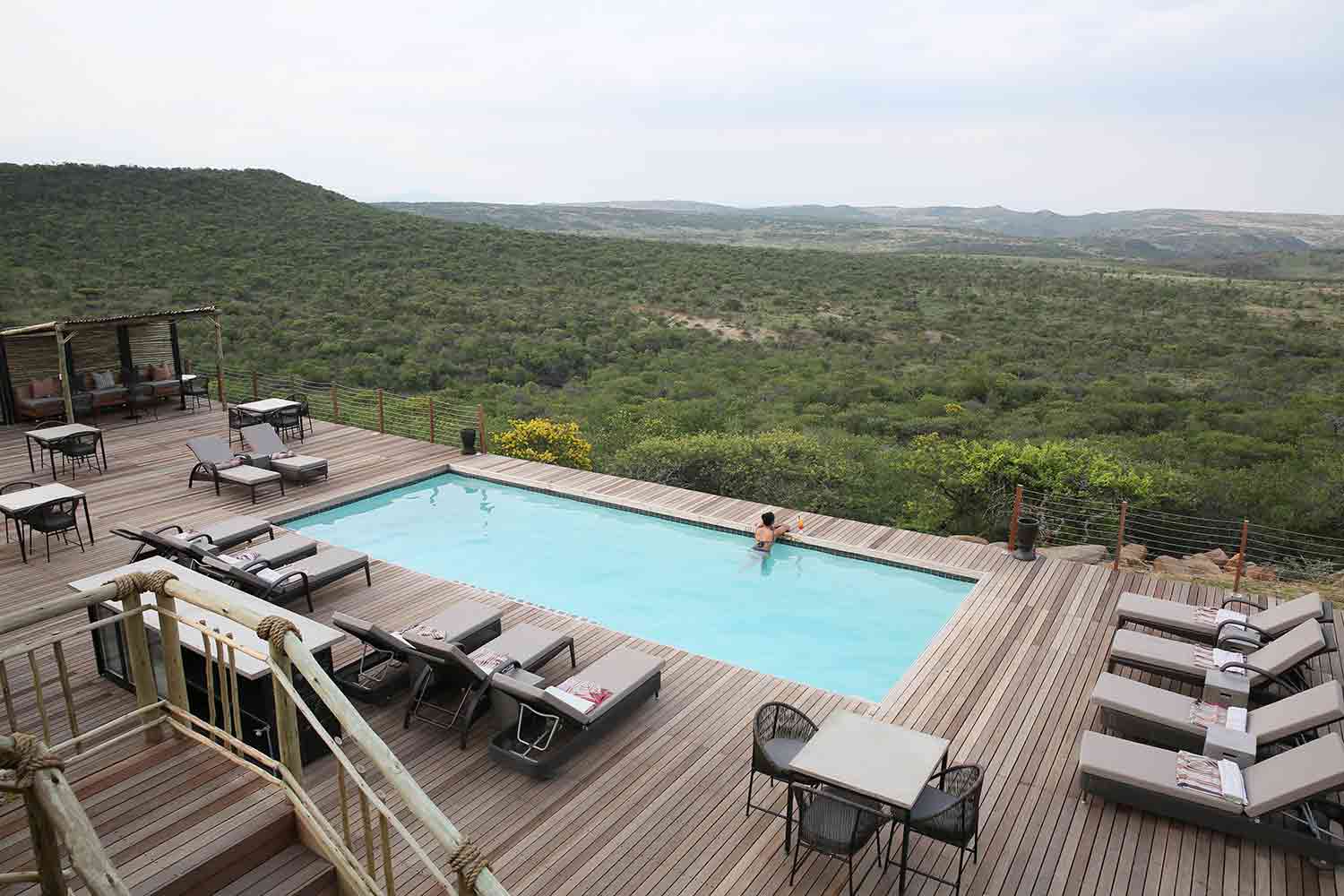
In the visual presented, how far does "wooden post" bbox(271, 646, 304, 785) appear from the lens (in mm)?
3260

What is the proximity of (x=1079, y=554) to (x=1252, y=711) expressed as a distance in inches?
145

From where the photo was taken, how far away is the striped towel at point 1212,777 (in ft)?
15.6

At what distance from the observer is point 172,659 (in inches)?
155

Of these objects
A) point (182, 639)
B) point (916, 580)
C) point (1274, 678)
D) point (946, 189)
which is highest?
point (946, 189)

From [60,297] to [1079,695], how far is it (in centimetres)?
2970

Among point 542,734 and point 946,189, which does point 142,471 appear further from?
point 946,189

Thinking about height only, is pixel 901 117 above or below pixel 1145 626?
above

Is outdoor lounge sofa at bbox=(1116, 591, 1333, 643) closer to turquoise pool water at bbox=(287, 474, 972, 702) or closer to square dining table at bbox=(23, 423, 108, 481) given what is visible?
turquoise pool water at bbox=(287, 474, 972, 702)

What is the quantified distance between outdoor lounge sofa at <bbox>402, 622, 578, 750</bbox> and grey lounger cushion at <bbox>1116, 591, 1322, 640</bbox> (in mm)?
4685

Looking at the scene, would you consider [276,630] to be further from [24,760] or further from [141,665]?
[141,665]

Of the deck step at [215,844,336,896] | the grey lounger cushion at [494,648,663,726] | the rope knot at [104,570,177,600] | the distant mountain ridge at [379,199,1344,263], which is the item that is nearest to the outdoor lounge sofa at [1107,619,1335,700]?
the grey lounger cushion at [494,648,663,726]

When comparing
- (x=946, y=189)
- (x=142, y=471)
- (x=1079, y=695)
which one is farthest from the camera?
(x=946, y=189)

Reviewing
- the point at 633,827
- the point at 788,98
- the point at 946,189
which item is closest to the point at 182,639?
the point at 633,827

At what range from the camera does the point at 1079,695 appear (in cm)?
641
